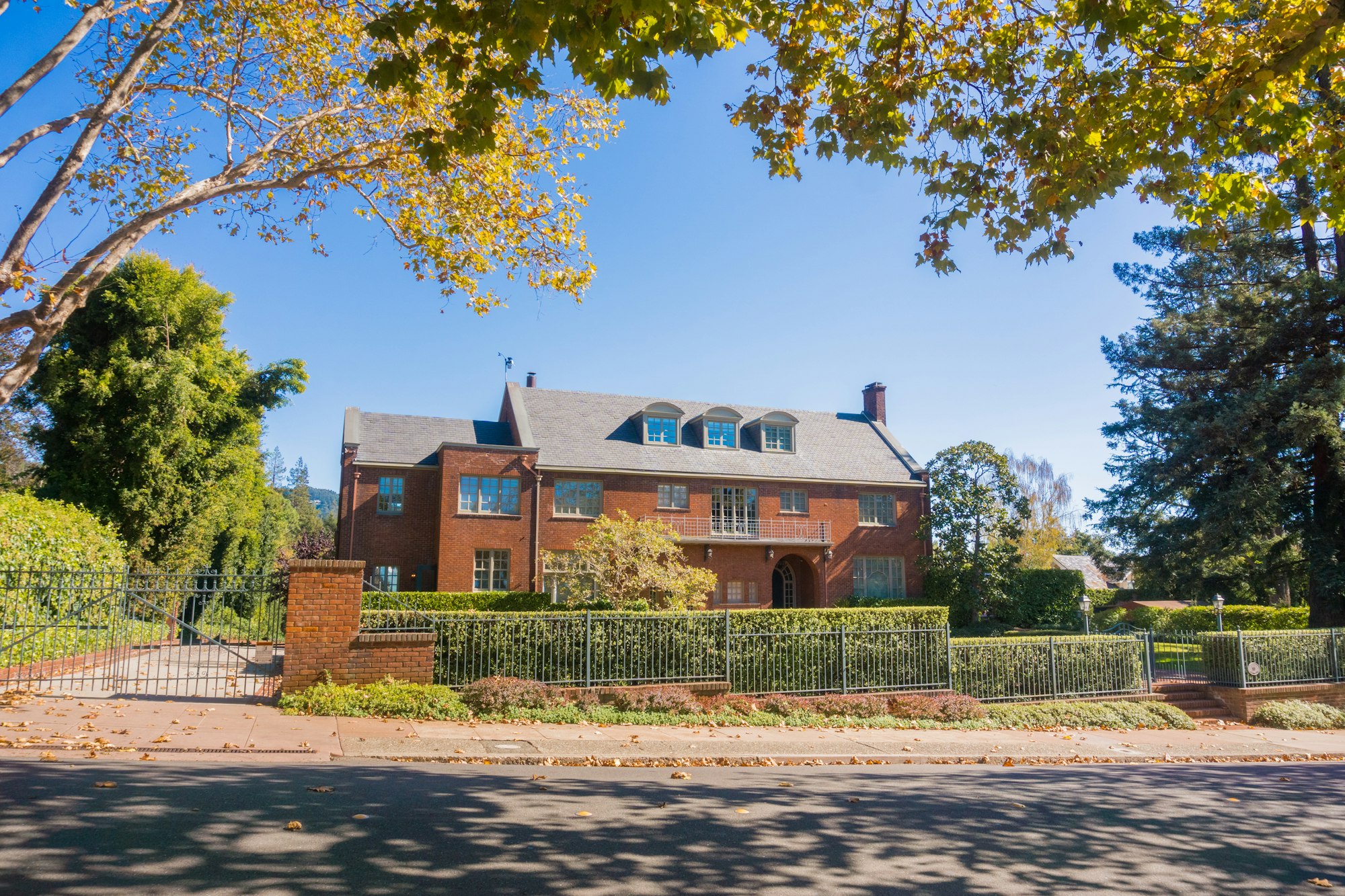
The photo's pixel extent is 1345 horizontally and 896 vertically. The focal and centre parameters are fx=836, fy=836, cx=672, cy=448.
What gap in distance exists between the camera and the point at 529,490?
30.4 m

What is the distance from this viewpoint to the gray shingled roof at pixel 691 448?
1272 inches

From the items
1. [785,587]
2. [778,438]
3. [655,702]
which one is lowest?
[655,702]

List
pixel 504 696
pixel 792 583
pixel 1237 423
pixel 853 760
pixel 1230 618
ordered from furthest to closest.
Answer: pixel 792 583 < pixel 1230 618 < pixel 1237 423 < pixel 504 696 < pixel 853 760

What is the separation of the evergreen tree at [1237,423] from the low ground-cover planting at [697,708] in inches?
415

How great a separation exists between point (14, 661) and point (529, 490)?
1849cm

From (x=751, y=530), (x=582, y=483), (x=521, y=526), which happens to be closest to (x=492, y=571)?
(x=521, y=526)

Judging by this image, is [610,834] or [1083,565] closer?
[610,834]

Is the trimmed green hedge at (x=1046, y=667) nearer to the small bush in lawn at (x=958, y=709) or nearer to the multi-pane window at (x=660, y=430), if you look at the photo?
the small bush in lawn at (x=958, y=709)

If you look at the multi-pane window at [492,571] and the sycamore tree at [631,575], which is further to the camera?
the multi-pane window at [492,571]

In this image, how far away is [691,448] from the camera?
113 ft

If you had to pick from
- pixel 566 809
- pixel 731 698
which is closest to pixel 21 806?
pixel 566 809

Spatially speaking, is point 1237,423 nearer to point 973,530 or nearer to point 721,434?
point 973,530

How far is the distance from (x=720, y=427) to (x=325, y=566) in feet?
81.1

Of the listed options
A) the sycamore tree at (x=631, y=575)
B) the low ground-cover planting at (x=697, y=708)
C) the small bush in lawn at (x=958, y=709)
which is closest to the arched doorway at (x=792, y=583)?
the sycamore tree at (x=631, y=575)
